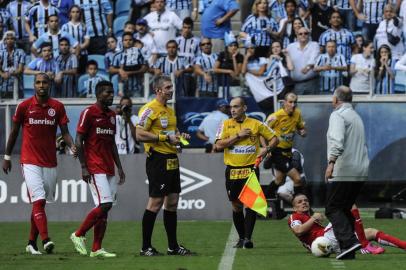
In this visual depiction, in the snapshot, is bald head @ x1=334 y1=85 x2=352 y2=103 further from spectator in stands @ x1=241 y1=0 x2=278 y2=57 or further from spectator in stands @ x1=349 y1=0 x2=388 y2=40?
spectator in stands @ x1=349 y1=0 x2=388 y2=40

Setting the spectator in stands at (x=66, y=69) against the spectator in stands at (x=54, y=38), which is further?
the spectator in stands at (x=54, y=38)

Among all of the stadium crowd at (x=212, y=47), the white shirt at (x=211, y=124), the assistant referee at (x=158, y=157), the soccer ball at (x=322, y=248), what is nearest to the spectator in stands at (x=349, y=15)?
the stadium crowd at (x=212, y=47)

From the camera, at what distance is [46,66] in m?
23.7

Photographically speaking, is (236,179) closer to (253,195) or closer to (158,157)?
(253,195)

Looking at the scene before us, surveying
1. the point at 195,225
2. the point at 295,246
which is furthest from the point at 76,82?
the point at 295,246

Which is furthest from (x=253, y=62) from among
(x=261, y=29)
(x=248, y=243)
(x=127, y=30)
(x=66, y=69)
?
(x=248, y=243)

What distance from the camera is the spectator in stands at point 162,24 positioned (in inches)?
966

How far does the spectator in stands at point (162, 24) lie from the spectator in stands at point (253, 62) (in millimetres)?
1787

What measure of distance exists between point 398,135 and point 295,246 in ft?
28.1

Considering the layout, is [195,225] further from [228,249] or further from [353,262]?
[353,262]

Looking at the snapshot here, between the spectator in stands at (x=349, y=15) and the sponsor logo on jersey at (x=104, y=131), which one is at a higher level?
the spectator in stands at (x=349, y=15)

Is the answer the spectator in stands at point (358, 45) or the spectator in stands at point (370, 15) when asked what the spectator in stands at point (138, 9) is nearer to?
the spectator in stands at point (370, 15)

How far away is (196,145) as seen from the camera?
77.8 ft

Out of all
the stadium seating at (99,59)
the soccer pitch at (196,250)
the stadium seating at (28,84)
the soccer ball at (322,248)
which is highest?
the stadium seating at (99,59)
